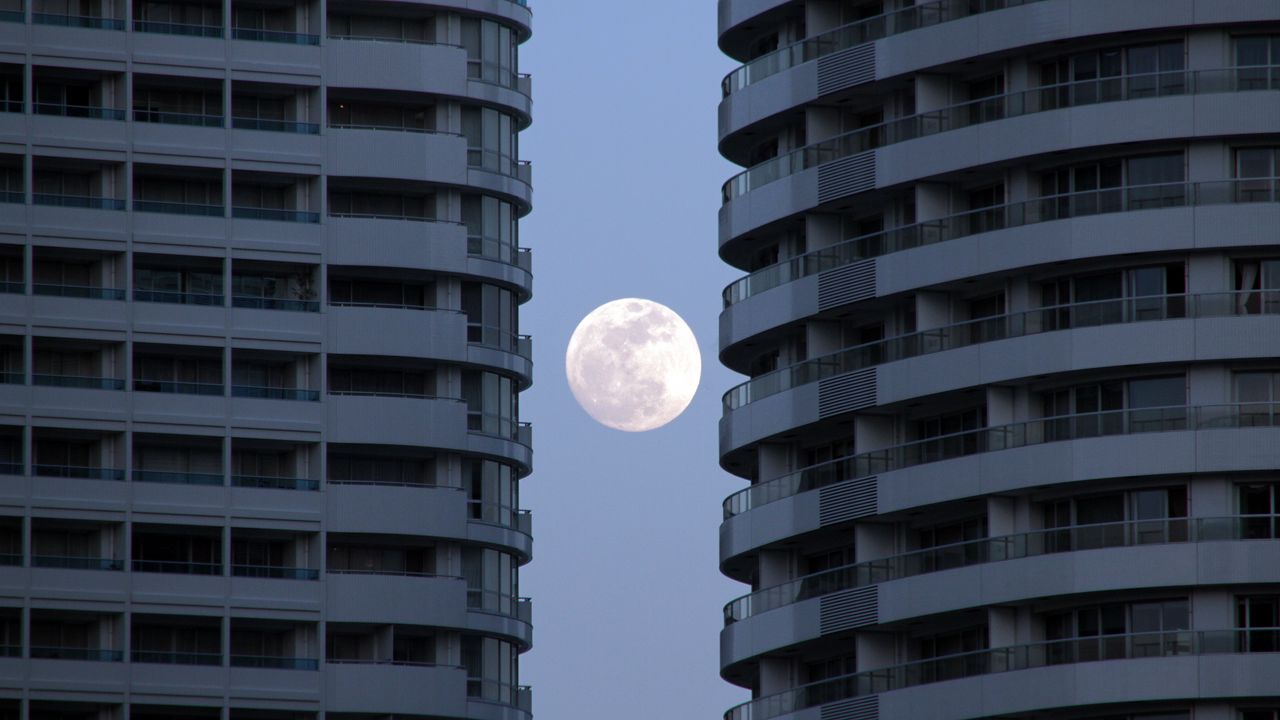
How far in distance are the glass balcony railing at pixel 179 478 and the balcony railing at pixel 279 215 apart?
426 inches

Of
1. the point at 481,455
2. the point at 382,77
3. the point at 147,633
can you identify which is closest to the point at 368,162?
the point at 382,77

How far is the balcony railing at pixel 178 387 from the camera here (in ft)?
427

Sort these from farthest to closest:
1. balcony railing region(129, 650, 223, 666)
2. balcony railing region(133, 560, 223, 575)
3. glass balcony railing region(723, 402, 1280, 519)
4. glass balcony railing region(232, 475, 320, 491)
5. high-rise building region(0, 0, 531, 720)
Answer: glass balcony railing region(232, 475, 320, 491), balcony railing region(133, 560, 223, 575), high-rise building region(0, 0, 531, 720), balcony railing region(129, 650, 223, 666), glass balcony railing region(723, 402, 1280, 519)

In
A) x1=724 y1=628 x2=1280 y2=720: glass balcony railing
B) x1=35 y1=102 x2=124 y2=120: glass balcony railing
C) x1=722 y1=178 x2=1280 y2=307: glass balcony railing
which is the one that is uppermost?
x1=35 y1=102 x2=124 y2=120: glass balcony railing

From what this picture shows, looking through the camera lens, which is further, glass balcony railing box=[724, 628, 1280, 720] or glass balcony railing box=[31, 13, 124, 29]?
glass balcony railing box=[31, 13, 124, 29]

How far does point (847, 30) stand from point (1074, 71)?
11475 mm

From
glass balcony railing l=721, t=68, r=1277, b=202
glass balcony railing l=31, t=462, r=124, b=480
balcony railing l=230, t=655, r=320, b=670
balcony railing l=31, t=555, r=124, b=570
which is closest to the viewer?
glass balcony railing l=721, t=68, r=1277, b=202

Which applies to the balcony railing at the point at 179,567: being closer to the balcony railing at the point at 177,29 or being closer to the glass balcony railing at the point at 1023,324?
the balcony railing at the point at 177,29

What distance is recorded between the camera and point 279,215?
13212 cm

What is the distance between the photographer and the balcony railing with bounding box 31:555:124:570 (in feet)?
418

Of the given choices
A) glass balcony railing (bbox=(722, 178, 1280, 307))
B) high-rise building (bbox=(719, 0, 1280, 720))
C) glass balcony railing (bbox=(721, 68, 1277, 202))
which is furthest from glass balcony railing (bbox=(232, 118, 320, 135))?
glass balcony railing (bbox=(722, 178, 1280, 307))

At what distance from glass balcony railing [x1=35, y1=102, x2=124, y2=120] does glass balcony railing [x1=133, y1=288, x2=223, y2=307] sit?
712 cm

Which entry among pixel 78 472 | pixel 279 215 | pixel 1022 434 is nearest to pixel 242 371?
pixel 279 215

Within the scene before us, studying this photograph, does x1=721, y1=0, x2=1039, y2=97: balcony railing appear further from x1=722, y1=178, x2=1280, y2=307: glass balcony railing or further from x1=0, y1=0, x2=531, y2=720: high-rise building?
x1=0, y1=0, x2=531, y2=720: high-rise building
